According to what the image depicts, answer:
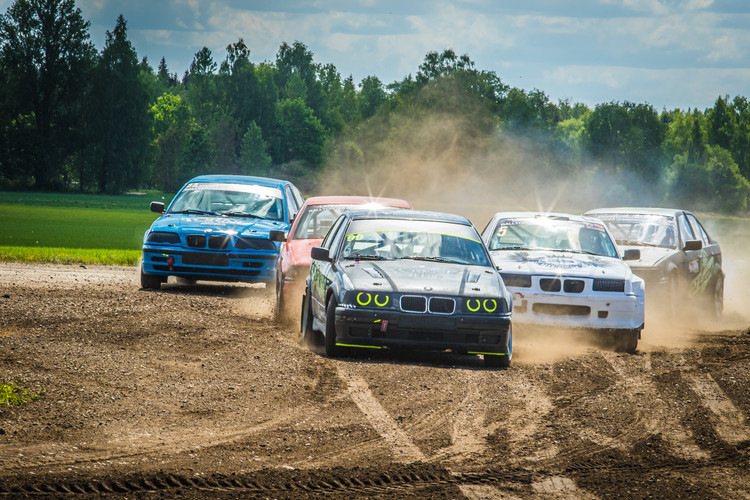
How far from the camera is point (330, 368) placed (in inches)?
352

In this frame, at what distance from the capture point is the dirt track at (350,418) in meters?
5.51

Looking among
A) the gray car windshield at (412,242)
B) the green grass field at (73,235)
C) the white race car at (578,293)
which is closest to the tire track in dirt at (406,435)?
the gray car windshield at (412,242)

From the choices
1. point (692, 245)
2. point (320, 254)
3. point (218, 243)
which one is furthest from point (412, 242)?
point (218, 243)

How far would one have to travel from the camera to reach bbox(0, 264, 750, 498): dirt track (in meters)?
5.51

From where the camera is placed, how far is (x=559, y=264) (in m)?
11.5

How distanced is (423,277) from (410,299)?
43 cm

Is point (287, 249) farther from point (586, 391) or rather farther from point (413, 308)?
point (586, 391)

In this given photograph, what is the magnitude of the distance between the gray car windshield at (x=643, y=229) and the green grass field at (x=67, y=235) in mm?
12732

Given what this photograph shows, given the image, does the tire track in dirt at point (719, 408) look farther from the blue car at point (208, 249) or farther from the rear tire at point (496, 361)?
the blue car at point (208, 249)

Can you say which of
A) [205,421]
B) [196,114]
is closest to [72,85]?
[196,114]

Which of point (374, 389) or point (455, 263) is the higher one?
point (455, 263)

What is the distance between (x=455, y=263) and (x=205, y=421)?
3.81 metres

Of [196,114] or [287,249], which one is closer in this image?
[287,249]

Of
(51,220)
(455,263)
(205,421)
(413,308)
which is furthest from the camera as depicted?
(51,220)
